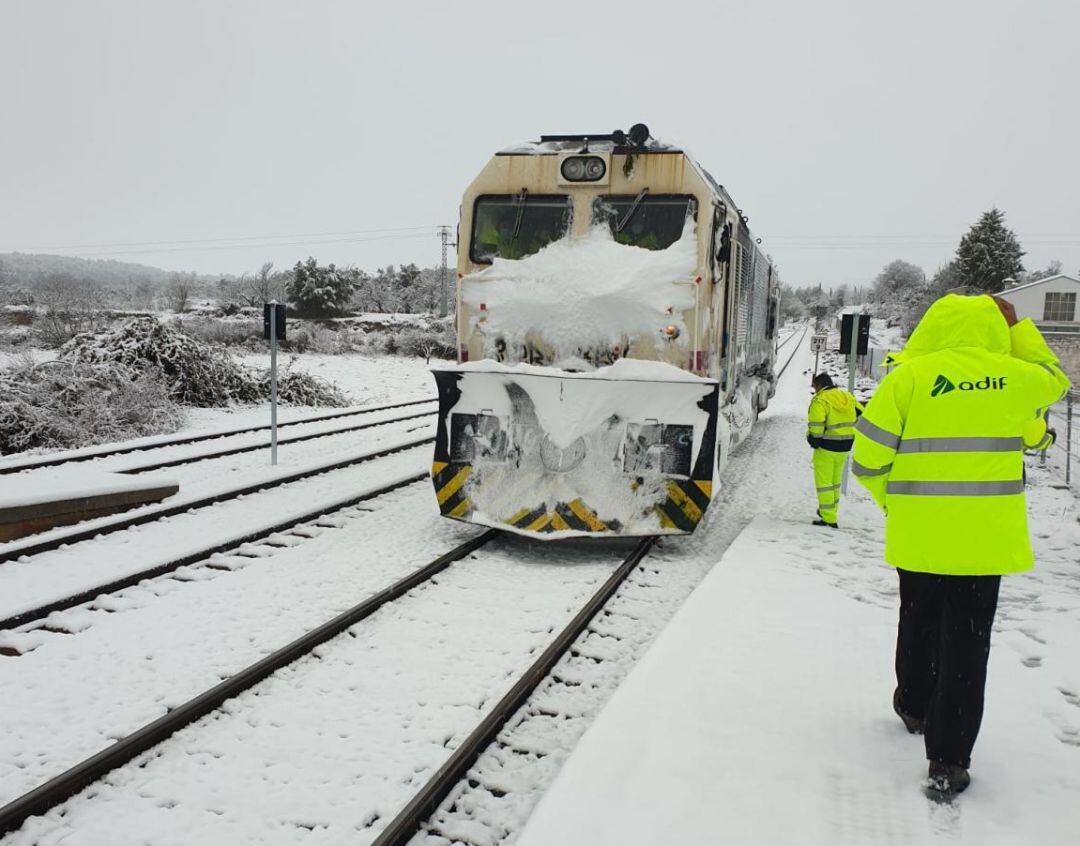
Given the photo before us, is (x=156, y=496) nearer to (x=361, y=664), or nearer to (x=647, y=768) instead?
(x=361, y=664)

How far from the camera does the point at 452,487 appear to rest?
7.10 metres

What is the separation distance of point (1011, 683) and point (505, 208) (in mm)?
5617

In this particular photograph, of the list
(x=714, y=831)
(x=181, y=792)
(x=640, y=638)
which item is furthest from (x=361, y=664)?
(x=714, y=831)

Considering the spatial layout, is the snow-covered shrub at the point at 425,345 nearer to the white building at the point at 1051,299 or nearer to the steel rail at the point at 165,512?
the steel rail at the point at 165,512

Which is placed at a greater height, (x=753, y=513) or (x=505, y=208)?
(x=505, y=208)

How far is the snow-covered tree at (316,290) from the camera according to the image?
157ft

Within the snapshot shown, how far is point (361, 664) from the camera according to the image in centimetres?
457

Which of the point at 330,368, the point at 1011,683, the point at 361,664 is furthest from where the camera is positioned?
the point at 330,368

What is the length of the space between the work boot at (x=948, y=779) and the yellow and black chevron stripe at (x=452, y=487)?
455 centimetres

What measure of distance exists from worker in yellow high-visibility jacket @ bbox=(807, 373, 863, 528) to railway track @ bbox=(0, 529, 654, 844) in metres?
3.11

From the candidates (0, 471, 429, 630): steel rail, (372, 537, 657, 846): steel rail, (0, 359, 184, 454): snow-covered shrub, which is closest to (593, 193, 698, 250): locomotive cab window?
(372, 537, 657, 846): steel rail

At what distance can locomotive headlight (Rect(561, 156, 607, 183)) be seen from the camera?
718cm

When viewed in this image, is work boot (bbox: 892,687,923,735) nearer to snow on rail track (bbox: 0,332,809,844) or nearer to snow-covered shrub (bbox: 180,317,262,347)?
snow on rail track (bbox: 0,332,809,844)

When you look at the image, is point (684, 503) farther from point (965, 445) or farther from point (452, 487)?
point (965, 445)
